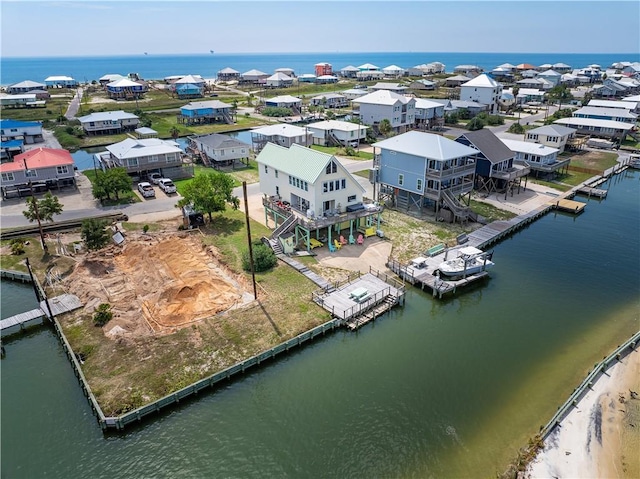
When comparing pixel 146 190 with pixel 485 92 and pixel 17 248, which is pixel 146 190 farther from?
pixel 485 92

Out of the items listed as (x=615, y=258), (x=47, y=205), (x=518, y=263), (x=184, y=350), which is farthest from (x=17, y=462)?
(x=615, y=258)

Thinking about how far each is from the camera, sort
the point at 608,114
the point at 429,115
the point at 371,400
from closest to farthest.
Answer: the point at 371,400 < the point at 608,114 < the point at 429,115

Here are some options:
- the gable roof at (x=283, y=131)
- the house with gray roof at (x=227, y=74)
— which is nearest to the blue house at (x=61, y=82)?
the house with gray roof at (x=227, y=74)

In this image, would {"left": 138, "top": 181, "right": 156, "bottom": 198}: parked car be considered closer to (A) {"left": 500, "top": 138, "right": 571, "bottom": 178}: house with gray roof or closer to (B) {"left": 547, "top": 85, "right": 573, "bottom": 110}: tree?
(A) {"left": 500, "top": 138, "right": 571, "bottom": 178}: house with gray roof

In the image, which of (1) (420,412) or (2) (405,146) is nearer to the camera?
(1) (420,412)

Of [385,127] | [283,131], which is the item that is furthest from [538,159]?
[283,131]

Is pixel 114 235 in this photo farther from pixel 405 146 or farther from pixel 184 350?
pixel 405 146
